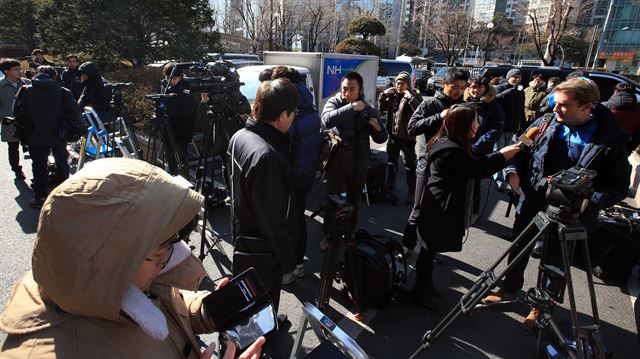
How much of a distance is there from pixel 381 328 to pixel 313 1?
99.9ft

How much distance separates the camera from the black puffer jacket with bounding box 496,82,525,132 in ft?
22.4

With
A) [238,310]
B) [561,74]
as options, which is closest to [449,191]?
[238,310]

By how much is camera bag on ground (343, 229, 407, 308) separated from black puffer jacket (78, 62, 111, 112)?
636 centimetres

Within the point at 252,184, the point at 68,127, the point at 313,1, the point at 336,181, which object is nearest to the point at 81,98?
the point at 68,127

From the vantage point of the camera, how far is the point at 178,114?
18.1 feet

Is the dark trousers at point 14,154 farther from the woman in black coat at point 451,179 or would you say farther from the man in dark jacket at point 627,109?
the man in dark jacket at point 627,109

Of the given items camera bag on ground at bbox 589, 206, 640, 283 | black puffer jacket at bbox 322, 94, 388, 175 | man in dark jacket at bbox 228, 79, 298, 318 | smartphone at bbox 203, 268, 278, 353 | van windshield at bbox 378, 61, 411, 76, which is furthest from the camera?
van windshield at bbox 378, 61, 411, 76

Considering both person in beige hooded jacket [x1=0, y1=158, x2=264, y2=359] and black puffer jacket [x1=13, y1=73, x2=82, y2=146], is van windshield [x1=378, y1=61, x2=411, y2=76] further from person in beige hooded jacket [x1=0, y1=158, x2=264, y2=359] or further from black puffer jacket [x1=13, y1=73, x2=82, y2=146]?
person in beige hooded jacket [x1=0, y1=158, x2=264, y2=359]

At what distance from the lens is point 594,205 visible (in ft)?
7.96

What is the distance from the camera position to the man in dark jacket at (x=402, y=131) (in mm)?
5531

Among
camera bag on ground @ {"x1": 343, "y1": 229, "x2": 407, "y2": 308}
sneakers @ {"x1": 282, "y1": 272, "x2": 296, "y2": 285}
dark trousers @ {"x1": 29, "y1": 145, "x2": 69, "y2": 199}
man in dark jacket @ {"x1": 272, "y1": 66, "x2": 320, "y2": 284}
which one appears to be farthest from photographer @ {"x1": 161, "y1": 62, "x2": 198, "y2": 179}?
camera bag on ground @ {"x1": 343, "y1": 229, "x2": 407, "y2": 308}

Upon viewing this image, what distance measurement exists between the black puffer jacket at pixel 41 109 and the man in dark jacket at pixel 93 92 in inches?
88.3

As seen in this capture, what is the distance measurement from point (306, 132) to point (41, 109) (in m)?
3.70

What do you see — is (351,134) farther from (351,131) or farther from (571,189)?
(571,189)
